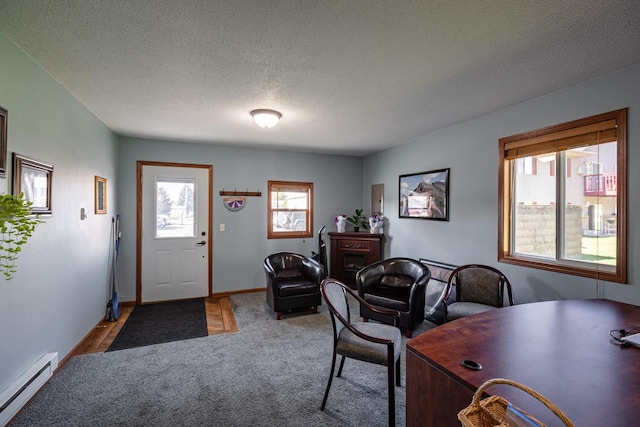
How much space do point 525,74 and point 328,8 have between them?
1.87m

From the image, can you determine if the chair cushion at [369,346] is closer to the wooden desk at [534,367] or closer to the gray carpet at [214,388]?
the gray carpet at [214,388]

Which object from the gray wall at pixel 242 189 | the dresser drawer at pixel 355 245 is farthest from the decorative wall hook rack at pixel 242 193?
the dresser drawer at pixel 355 245

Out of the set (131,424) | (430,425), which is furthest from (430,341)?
(131,424)

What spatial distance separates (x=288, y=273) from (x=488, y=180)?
2.96 m

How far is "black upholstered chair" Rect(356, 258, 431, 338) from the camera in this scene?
3.33 meters

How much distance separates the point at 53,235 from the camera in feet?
8.46

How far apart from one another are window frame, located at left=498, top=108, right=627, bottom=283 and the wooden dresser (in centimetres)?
220

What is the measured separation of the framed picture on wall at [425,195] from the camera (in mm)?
4109

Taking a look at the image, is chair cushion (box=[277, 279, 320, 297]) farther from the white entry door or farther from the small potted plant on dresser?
the small potted plant on dresser

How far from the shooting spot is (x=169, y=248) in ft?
15.8

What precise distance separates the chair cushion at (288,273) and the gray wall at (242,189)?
3.37 ft

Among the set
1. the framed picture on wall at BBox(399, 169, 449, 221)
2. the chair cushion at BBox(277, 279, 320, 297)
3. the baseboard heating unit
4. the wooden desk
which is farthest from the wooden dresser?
the baseboard heating unit

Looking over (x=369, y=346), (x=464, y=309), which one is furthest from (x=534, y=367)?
(x=464, y=309)

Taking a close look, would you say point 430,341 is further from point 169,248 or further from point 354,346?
point 169,248
